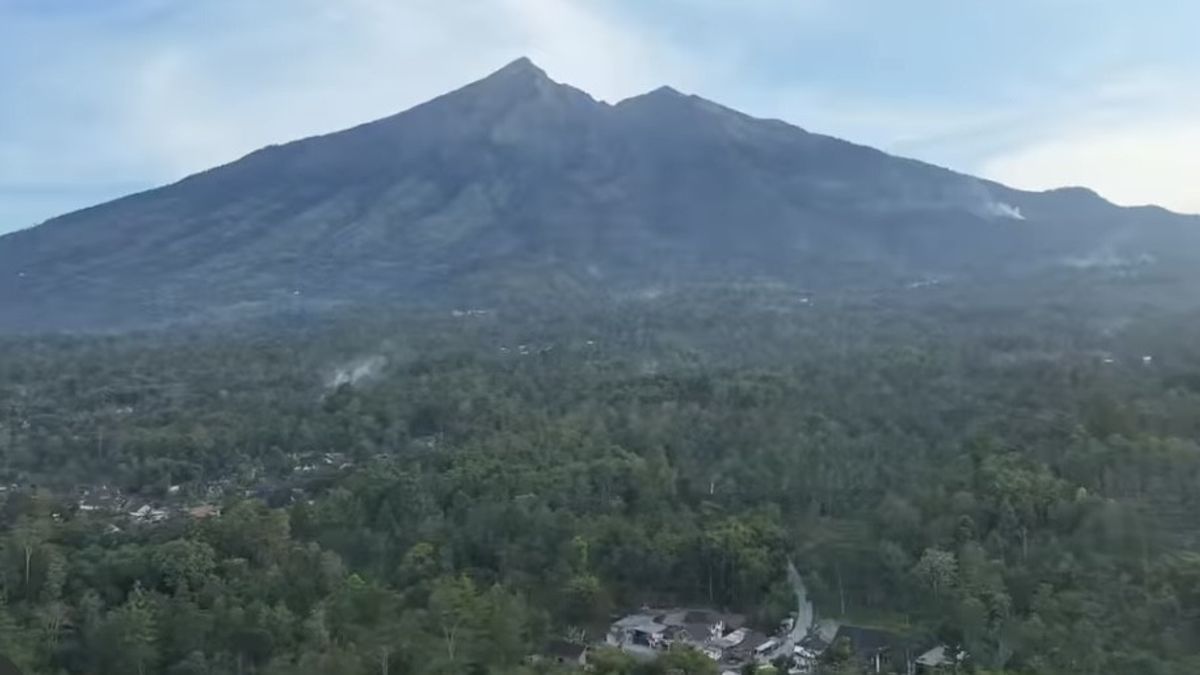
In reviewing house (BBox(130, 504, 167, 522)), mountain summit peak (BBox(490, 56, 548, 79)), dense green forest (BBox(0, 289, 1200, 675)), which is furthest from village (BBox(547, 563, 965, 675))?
mountain summit peak (BBox(490, 56, 548, 79))

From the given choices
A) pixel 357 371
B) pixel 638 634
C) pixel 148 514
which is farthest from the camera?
pixel 357 371

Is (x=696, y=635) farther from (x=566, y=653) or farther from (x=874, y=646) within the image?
(x=874, y=646)

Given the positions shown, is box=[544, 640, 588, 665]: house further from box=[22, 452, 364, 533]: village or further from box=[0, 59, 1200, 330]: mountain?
box=[0, 59, 1200, 330]: mountain

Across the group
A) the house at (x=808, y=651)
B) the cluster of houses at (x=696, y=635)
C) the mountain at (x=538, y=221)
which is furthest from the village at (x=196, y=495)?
the mountain at (x=538, y=221)

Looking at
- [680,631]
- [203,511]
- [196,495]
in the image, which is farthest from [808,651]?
[196,495]

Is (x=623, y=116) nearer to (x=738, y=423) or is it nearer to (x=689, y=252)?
(x=689, y=252)

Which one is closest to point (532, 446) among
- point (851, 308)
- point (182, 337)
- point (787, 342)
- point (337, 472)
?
point (337, 472)
